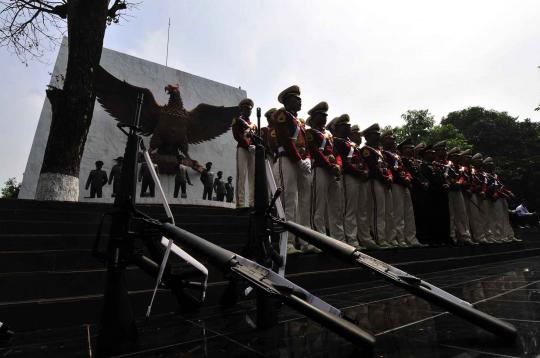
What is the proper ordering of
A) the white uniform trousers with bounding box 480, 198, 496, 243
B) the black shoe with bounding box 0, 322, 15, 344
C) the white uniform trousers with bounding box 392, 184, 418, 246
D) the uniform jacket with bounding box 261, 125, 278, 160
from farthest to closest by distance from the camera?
the white uniform trousers with bounding box 480, 198, 496, 243 < the white uniform trousers with bounding box 392, 184, 418, 246 < the uniform jacket with bounding box 261, 125, 278, 160 < the black shoe with bounding box 0, 322, 15, 344

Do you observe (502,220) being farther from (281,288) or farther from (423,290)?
(281,288)

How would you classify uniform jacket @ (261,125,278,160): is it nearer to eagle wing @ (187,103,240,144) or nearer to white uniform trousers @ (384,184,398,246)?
white uniform trousers @ (384,184,398,246)

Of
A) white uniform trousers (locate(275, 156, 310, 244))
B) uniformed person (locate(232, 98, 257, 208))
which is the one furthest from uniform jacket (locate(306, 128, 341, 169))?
uniformed person (locate(232, 98, 257, 208))

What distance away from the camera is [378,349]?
5.42 feet

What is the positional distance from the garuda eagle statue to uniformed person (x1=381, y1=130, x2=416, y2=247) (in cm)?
836

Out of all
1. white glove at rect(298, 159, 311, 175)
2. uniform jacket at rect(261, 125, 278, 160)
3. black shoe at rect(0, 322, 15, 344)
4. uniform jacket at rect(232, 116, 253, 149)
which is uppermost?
uniform jacket at rect(232, 116, 253, 149)

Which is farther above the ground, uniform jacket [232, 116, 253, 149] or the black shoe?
uniform jacket [232, 116, 253, 149]

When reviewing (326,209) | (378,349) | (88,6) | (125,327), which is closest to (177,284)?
(125,327)

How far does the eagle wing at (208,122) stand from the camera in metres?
13.7

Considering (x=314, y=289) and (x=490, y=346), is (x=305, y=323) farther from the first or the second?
(x=314, y=289)

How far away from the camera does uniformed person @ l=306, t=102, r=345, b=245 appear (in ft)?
16.3

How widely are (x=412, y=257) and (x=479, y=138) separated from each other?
27362 millimetres

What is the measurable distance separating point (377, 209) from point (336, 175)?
1.25m

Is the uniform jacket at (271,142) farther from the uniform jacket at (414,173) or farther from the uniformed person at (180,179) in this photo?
the uniformed person at (180,179)
